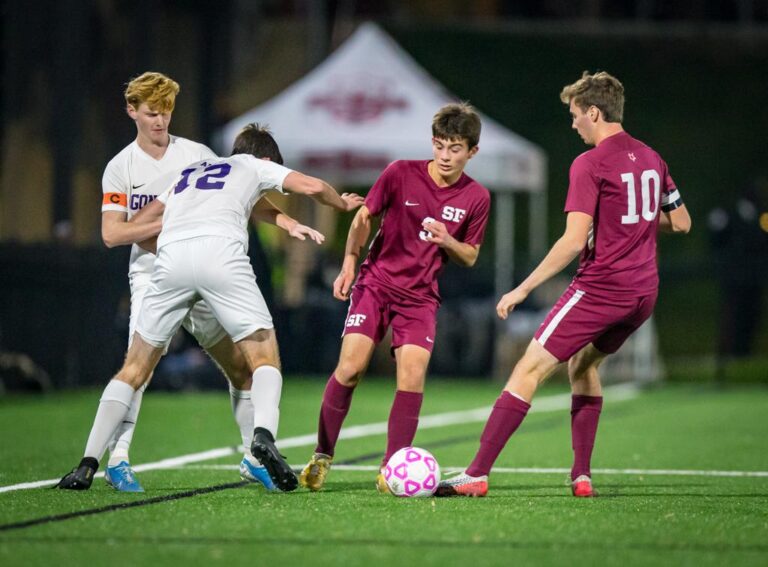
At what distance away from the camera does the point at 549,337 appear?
705 centimetres

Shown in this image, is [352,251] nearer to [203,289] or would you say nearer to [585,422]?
[203,289]

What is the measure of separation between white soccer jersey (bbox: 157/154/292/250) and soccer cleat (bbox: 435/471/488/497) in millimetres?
1597

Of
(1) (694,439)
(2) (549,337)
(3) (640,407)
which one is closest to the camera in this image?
(2) (549,337)

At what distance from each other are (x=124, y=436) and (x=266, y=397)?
99 centimetres

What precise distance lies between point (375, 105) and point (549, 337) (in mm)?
10711

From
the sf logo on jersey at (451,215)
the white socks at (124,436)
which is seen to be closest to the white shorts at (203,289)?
the white socks at (124,436)

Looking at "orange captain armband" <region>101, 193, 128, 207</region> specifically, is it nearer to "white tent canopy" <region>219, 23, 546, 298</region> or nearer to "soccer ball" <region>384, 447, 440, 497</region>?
"soccer ball" <region>384, 447, 440, 497</region>

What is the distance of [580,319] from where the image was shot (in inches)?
277

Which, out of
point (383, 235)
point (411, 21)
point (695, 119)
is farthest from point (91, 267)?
point (695, 119)

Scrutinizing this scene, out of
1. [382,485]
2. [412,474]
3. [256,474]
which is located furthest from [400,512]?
[256,474]

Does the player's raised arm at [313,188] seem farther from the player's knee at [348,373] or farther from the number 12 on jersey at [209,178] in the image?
the player's knee at [348,373]

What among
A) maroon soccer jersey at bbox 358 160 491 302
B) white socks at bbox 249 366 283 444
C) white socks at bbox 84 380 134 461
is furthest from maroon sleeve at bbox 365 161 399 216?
white socks at bbox 84 380 134 461

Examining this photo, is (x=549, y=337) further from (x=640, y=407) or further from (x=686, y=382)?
(x=686, y=382)

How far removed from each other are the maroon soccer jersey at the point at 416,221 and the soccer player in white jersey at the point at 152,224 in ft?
1.95
